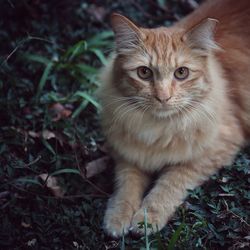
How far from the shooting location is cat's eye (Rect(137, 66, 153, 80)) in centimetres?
287

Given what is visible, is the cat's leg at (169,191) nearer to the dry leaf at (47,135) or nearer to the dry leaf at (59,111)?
the dry leaf at (47,135)

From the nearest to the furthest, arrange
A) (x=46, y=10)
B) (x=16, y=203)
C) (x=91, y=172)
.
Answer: (x=16, y=203) < (x=91, y=172) < (x=46, y=10)

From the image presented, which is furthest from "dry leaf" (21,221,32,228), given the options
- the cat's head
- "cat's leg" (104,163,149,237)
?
the cat's head

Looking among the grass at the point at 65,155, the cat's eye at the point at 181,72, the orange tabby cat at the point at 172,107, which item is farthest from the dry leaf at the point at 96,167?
the cat's eye at the point at 181,72

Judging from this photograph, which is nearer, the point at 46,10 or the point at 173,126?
the point at 173,126

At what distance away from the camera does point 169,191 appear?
9.86 feet

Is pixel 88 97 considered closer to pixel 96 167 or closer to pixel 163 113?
pixel 96 167

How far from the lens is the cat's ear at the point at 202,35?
2.82m

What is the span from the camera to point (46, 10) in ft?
15.1

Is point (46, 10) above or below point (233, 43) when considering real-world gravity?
below

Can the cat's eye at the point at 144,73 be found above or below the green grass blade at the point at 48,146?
above

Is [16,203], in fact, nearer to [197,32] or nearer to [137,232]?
[137,232]

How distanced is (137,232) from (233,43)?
132 cm

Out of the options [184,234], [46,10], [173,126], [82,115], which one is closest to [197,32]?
[173,126]
